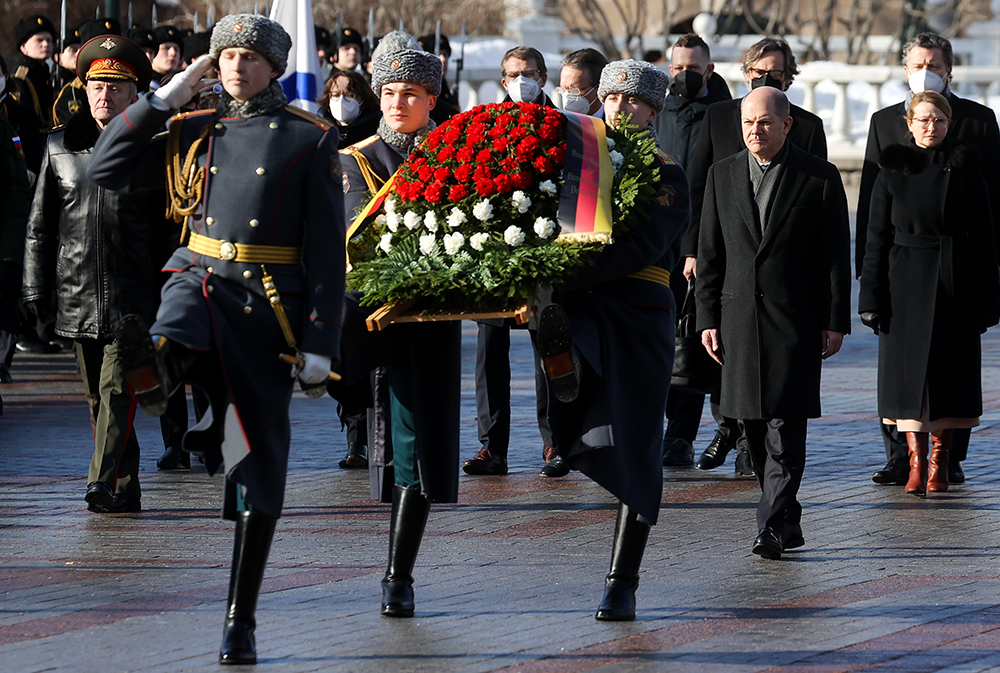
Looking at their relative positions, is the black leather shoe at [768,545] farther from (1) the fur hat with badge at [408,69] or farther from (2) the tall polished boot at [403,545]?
(1) the fur hat with badge at [408,69]

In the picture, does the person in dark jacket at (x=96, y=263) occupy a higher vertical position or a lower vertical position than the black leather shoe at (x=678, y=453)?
higher

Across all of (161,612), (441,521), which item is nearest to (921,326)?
(441,521)

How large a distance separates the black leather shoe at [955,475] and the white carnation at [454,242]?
13.3 feet

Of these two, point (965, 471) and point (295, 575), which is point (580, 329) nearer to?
point (295, 575)

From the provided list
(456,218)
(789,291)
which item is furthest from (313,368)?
(789,291)

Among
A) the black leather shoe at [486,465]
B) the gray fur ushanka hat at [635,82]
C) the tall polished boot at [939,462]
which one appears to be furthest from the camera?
the black leather shoe at [486,465]

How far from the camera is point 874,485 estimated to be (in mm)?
8922

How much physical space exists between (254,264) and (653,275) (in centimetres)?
148

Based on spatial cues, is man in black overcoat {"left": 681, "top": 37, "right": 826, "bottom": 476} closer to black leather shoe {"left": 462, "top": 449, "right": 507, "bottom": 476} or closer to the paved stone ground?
the paved stone ground

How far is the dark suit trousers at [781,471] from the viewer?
23.6 feet

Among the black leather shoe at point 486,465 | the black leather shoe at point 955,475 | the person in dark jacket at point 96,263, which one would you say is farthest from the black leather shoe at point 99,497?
the black leather shoe at point 955,475

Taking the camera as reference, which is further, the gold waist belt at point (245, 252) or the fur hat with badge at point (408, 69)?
the fur hat with badge at point (408, 69)

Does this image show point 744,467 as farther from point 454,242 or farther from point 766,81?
point 454,242

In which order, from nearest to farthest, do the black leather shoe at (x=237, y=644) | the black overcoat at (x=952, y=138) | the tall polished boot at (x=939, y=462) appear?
the black leather shoe at (x=237, y=644)
the tall polished boot at (x=939, y=462)
the black overcoat at (x=952, y=138)
